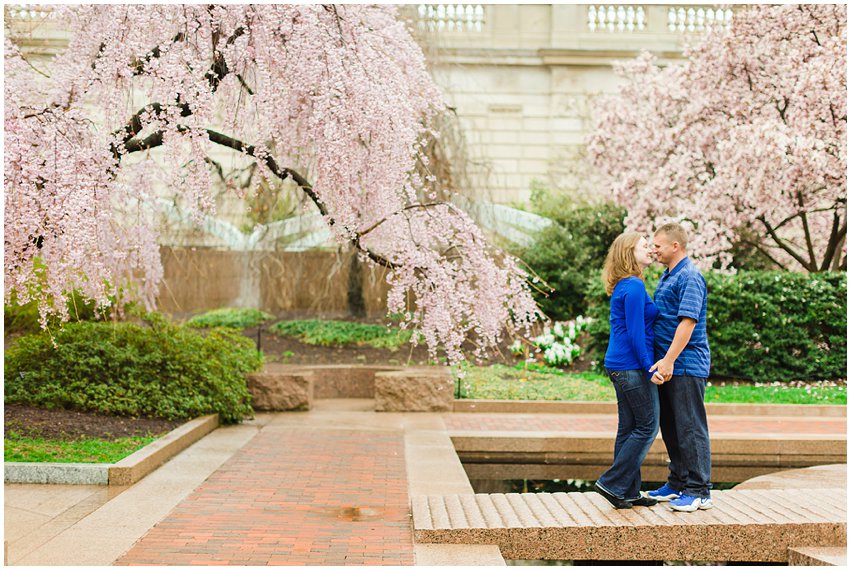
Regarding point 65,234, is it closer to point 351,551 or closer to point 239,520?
point 239,520

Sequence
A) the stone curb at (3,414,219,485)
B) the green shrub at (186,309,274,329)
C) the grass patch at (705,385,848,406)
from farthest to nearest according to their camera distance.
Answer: the green shrub at (186,309,274,329), the grass patch at (705,385,848,406), the stone curb at (3,414,219,485)

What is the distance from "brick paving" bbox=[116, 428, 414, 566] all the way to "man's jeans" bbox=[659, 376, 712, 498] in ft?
6.35

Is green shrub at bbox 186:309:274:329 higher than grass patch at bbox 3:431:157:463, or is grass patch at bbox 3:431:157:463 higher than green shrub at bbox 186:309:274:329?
green shrub at bbox 186:309:274:329

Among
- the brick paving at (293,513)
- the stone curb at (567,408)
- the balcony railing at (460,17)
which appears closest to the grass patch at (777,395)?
the stone curb at (567,408)

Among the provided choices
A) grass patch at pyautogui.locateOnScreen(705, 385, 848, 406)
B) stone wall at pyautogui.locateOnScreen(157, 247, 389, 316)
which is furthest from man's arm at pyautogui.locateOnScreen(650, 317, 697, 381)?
stone wall at pyautogui.locateOnScreen(157, 247, 389, 316)

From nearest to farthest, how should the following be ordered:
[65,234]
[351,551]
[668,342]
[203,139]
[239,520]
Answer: [351,551] → [668,342] → [239,520] → [65,234] → [203,139]

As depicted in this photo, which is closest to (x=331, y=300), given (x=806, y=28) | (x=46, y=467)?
(x=806, y=28)

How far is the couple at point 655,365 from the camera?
606cm

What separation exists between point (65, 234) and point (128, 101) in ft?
8.07

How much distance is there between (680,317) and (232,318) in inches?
555

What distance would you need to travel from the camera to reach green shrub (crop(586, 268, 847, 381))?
15289mm

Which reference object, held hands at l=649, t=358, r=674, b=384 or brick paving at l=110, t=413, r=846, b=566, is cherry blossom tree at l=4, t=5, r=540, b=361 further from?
held hands at l=649, t=358, r=674, b=384

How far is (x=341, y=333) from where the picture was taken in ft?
59.2

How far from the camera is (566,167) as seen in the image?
24781mm
